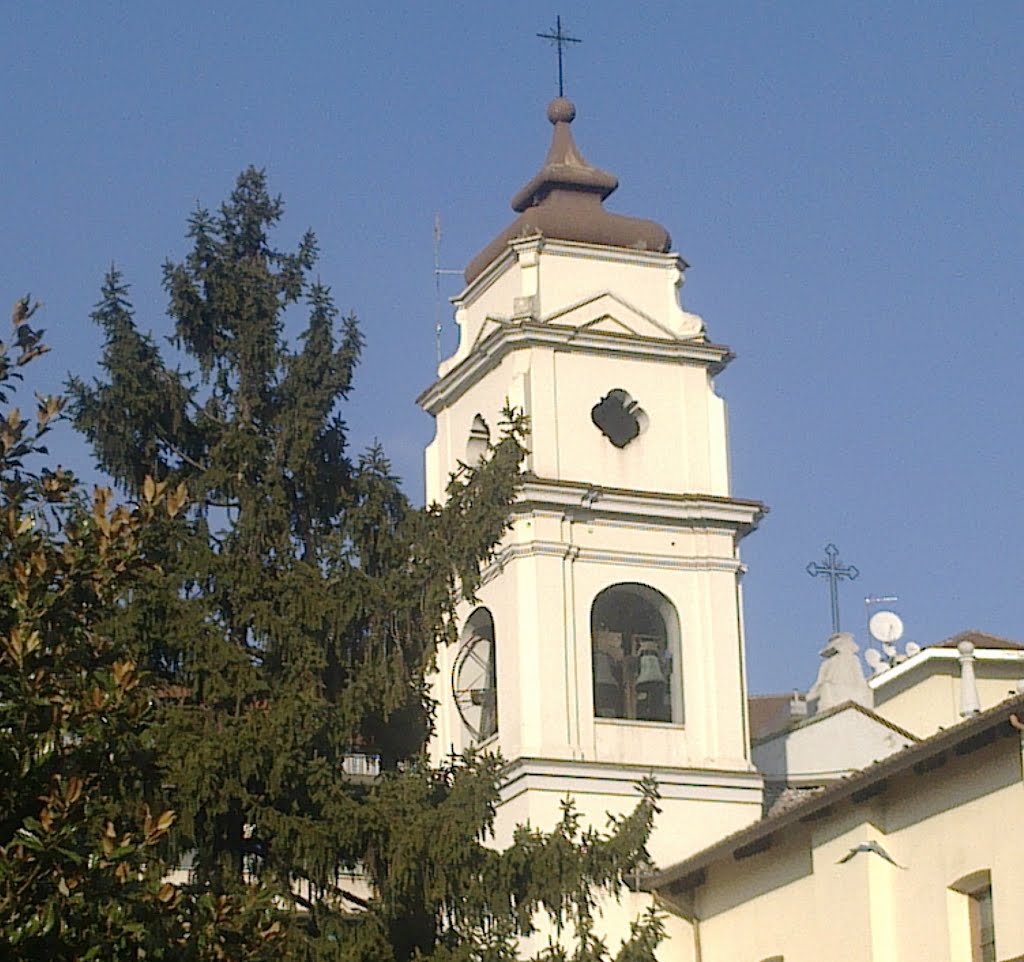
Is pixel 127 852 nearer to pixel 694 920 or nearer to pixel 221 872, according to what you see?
pixel 221 872

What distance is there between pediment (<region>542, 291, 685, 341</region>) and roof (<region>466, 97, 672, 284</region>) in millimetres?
849

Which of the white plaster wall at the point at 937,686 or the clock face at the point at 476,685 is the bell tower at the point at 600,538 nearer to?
the clock face at the point at 476,685

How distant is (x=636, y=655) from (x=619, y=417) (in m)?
3.00

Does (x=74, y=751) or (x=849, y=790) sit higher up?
(x=849, y=790)

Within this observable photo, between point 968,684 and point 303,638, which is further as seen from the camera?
point 968,684

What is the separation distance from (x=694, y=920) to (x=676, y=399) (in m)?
7.03

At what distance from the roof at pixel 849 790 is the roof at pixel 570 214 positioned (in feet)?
27.1

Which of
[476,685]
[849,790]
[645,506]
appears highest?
[645,506]

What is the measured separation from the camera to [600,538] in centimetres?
3166

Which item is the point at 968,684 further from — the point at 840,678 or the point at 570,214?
the point at 570,214

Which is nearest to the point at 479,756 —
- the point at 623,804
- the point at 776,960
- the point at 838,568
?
the point at 776,960

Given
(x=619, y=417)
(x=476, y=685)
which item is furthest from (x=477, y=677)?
(x=619, y=417)

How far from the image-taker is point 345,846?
59.7 feet

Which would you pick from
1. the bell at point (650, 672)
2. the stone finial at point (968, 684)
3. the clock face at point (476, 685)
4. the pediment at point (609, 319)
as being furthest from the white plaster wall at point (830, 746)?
the pediment at point (609, 319)
